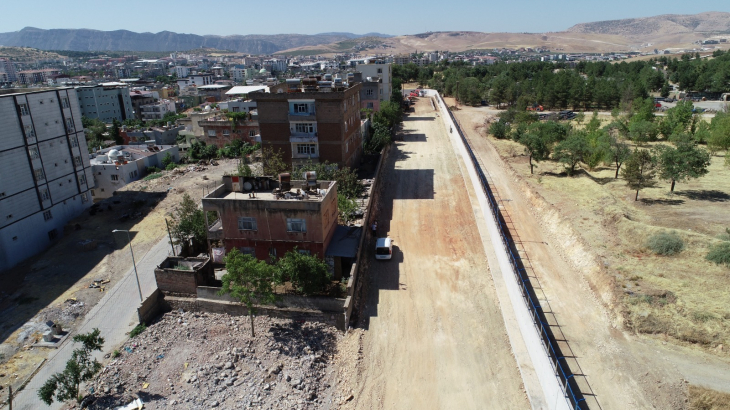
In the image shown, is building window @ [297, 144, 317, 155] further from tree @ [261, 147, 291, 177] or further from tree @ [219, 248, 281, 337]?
tree @ [219, 248, 281, 337]

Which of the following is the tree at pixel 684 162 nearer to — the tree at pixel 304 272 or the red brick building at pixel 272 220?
the red brick building at pixel 272 220

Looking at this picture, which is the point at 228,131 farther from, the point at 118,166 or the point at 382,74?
the point at 382,74

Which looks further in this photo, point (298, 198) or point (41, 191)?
point (41, 191)

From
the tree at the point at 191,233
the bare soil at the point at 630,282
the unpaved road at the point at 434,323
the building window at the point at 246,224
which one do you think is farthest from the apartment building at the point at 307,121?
the bare soil at the point at 630,282

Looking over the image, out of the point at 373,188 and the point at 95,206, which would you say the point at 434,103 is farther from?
the point at 95,206

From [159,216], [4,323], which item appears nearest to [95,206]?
[159,216]

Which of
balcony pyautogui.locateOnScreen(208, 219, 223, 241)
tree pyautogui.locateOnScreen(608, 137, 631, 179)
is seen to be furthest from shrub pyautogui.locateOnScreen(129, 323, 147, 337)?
tree pyautogui.locateOnScreen(608, 137, 631, 179)

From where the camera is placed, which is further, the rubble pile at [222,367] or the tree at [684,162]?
the tree at [684,162]
